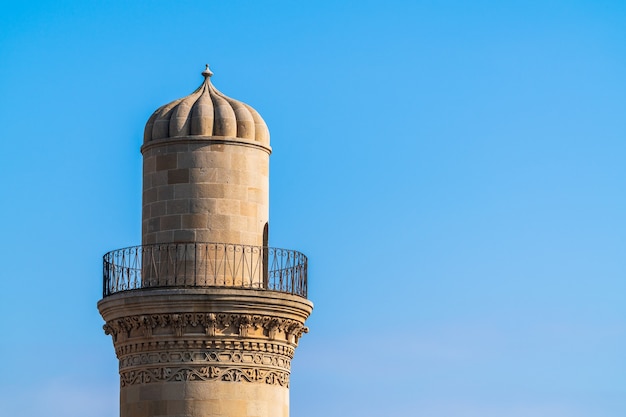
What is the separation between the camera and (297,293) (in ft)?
155

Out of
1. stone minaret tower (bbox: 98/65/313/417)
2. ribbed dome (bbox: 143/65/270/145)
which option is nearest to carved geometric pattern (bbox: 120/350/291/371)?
stone minaret tower (bbox: 98/65/313/417)

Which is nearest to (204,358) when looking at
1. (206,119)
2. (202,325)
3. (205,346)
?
(205,346)

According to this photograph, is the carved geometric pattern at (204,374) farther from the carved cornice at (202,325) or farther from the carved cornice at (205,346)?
the carved cornice at (202,325)

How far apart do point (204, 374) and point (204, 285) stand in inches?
78.3

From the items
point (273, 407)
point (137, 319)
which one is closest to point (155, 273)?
point (137, 319)

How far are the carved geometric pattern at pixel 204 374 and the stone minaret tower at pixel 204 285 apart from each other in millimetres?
22

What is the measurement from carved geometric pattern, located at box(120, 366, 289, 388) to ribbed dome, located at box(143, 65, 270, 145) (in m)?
5.31

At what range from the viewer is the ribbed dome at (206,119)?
4694 cm

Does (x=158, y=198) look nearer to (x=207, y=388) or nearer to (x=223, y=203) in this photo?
(x=223, y=203)

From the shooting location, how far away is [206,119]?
46.9m

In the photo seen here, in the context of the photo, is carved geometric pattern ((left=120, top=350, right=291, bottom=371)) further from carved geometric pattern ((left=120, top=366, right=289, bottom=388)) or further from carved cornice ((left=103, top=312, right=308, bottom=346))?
carved cornice ((left=103, top=312, right=308, bottom=346))

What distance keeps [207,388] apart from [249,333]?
5.24ft

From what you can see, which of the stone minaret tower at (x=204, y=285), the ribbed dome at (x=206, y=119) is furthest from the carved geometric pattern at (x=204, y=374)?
the ribbed dome at (x=206, y=119)

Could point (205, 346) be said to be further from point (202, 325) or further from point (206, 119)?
point (206, 119)
